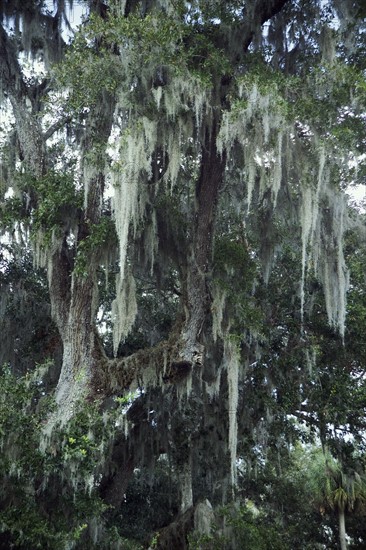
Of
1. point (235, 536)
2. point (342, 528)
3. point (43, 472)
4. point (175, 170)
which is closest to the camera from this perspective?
point (43, 472)

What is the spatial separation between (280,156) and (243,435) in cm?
497

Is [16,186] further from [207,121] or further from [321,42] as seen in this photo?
[321,42]

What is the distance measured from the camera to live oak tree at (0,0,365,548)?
7.23m

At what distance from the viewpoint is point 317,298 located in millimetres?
A: 9609

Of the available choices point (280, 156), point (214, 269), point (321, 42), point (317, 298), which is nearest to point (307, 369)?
point (317, 298)

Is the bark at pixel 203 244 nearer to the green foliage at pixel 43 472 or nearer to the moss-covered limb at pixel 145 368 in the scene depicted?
the moss-covered limb at pixel 145 368

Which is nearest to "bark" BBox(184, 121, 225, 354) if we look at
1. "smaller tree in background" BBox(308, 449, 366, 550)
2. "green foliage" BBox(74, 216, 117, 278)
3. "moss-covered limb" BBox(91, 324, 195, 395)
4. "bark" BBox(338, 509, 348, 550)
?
"moss-covered limb" BBox(91, 324, 195, 395)

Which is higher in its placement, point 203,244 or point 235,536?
point 203,244

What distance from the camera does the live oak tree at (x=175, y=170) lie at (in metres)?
7.23

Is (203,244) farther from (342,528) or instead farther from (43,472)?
(342,528)

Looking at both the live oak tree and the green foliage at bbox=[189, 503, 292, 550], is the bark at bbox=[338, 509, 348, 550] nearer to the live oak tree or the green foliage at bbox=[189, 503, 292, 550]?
the live oak tree

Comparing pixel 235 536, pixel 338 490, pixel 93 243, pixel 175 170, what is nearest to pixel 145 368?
pixel 93 243

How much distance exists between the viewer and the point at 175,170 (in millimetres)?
7598

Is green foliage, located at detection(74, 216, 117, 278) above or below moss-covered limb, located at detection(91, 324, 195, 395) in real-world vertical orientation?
above
